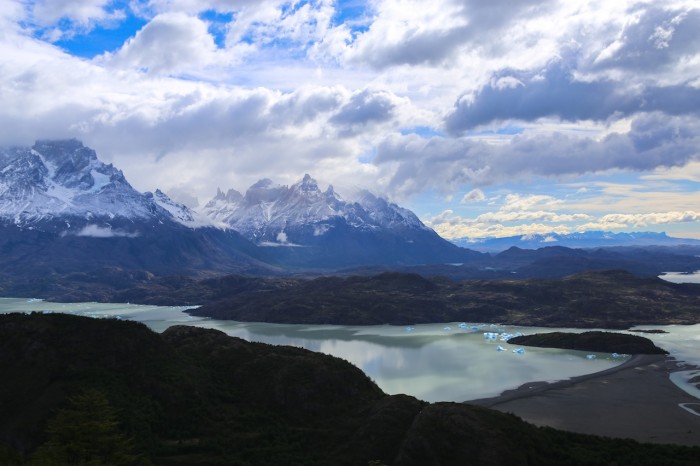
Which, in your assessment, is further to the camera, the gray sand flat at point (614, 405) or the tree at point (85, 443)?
the gray sand flat at point (614, 405)

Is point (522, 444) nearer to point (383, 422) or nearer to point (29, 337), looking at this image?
point (383, 422)

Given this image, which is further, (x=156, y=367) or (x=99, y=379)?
(x=156, y=367)

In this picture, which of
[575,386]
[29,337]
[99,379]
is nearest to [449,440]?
[99,379]

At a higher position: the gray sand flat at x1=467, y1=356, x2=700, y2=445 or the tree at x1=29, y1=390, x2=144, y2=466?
the tree at x1=29, y1=390, x2=144, y2=466

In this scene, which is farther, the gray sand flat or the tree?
the gray sand flat

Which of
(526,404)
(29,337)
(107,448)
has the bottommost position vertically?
(526,404)

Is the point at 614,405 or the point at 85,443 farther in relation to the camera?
the point at 614,405

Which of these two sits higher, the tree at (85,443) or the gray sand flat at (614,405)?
the tree at (85,443)

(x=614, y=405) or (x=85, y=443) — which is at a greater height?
(x=85, y=443)
